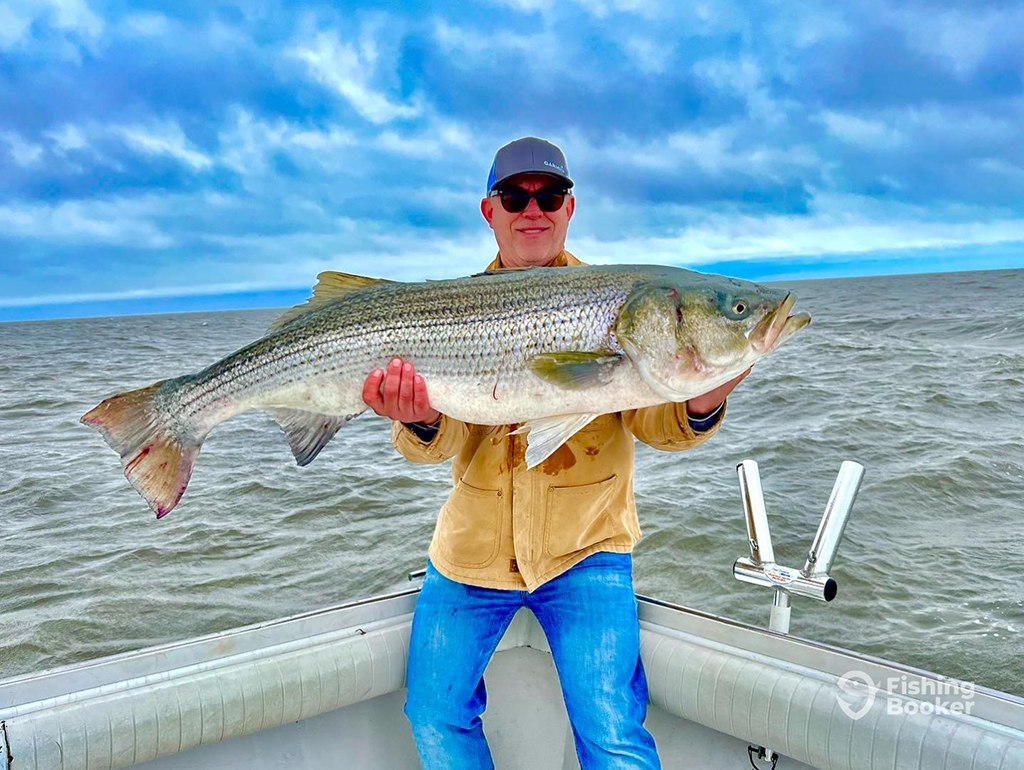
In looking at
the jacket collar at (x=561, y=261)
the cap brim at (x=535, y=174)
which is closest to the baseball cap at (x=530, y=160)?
the cap brim at (x=535, y=174)

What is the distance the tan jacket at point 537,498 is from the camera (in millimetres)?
3201

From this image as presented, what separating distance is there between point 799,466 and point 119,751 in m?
9.54

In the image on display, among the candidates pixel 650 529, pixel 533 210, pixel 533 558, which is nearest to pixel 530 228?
pixel 533 210

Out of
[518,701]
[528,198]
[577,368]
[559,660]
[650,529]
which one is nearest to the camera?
[577,368]

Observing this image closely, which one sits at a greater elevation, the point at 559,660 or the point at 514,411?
the point at 514,411

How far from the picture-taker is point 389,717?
3.61 meters

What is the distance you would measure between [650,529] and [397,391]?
6.04 meters

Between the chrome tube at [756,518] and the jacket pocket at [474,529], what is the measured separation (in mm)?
1176

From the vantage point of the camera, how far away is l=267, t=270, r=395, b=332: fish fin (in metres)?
3.37

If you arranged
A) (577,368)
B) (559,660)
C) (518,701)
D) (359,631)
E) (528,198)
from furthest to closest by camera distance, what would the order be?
(518,701)
(528,198)
(359,631)
(559,660)
(577,368)

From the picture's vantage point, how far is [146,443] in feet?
10.6

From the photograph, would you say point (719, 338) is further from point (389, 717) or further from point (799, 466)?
point (799, 466)

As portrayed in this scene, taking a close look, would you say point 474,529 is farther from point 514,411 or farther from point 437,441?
point 514,411

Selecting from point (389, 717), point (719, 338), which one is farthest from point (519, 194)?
point (389, 717)
